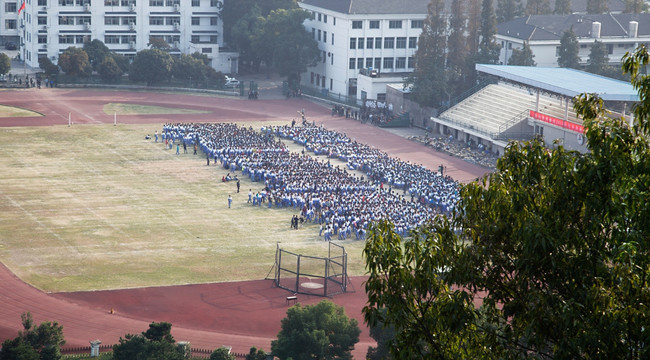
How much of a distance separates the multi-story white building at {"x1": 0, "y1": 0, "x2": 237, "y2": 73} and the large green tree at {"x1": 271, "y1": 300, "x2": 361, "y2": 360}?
81994mm

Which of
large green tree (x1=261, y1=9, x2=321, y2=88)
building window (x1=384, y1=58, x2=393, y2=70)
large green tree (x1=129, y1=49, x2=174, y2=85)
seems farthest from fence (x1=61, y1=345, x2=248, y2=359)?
large green tree (x1=261, y1=9, x2=321, y2=88)

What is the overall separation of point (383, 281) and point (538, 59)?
83179mm

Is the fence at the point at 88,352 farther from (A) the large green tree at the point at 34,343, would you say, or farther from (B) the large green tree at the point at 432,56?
(B) the large green tree at the point at 432,56

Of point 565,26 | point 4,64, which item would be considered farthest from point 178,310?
point 4,64

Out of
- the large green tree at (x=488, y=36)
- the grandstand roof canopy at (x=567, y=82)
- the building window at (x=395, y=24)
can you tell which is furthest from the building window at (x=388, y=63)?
the grandstand roof canopy at (x=567, y=82)

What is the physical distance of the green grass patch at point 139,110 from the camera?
91438mm

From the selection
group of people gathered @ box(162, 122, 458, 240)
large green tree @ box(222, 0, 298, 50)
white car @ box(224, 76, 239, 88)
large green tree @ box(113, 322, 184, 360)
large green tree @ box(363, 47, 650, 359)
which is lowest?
large green tree @ box(113, 322, 184, 360)

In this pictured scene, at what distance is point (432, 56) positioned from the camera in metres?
89.1

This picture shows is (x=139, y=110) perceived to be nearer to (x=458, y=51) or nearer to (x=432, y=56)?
(x=432, y=56)

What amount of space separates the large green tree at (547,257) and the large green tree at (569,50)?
77.3 m

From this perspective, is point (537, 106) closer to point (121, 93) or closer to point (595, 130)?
point (121, 93)

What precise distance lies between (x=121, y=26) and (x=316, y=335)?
281ft

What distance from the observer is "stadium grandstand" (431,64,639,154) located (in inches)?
2766

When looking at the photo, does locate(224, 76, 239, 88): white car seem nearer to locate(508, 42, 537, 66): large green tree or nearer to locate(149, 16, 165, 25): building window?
locate(149, 16, 165, 25): building window
